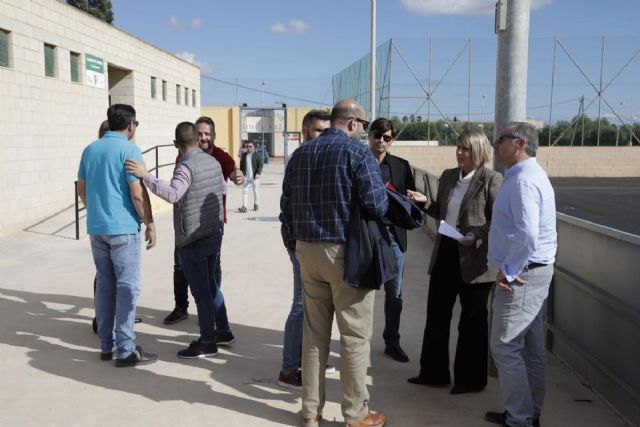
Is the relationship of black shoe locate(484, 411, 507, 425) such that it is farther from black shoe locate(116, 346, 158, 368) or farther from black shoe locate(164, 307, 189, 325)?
black shoe locate(164, 307, 189, 325)

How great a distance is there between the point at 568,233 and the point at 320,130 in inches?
82.3

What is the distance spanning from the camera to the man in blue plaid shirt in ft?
11.0

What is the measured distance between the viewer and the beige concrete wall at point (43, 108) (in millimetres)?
10734

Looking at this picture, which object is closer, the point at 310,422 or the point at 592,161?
the point at 310,422

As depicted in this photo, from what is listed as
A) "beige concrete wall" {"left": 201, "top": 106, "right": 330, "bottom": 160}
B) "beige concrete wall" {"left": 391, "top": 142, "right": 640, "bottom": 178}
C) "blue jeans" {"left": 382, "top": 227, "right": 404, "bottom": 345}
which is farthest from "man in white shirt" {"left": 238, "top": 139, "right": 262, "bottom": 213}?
"beige concrete wall" {"left": 201, "top": 106, "right": 330, "bottom": 160}

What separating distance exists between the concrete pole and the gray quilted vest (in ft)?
7.07

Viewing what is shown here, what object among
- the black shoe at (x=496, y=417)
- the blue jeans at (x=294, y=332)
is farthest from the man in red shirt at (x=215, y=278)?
the black shoe at (x=496, y=417)

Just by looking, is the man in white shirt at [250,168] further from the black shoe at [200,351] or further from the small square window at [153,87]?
the black shoe at [200,351]

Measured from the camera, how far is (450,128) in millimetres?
27219

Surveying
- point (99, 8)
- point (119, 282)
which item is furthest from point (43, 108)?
point (99, 8)

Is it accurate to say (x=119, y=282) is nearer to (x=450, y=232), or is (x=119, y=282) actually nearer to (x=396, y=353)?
(x=396, y=353)

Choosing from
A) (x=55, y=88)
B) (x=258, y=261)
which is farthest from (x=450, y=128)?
(x=258, y=261)

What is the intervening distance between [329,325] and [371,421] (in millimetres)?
603

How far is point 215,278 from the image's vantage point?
5152 mm
